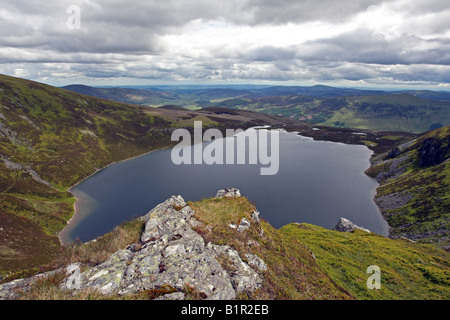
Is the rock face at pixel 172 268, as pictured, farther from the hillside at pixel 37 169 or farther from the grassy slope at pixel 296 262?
the hillside at pixel 37 169

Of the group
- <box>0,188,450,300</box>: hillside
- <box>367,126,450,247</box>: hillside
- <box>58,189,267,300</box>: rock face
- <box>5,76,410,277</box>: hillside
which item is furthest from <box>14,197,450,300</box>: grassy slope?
<box>367,126,450,247</box>: hillside

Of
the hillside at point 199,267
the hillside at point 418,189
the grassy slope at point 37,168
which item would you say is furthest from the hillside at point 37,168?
the hillside at point 418,189

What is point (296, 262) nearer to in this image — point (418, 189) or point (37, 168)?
point (418, 189)

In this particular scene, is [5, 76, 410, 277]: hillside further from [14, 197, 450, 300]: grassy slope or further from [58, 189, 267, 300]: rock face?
[58, 189, 267, 300]: rock face

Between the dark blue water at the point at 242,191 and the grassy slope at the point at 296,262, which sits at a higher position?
the grassy slope at the point at 296,262

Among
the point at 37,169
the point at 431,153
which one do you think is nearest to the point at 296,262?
the point at 37,169

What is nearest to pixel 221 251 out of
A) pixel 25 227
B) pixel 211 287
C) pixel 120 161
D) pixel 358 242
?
pixel 211 287

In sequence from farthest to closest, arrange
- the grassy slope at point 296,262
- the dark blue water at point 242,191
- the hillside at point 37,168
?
the dark blue water at point 242,191, the hillside at point 37,168, the grassy slope at point 296,262
